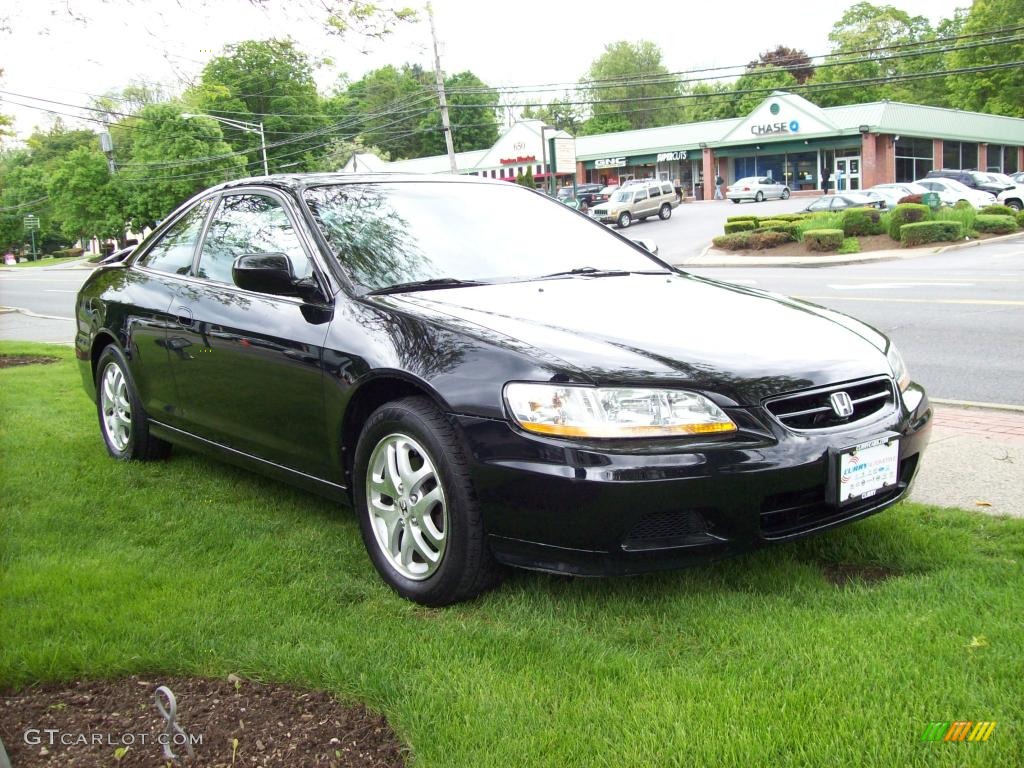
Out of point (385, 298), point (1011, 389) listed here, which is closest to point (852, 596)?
point (385, 298)

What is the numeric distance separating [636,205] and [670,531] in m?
40.8

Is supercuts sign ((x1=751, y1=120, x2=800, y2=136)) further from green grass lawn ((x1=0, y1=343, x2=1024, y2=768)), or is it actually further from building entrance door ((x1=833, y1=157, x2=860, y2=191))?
green grass lawn ((x1=0, y1=343, x2=1024, y2=768))

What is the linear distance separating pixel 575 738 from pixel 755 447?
1.11 meters

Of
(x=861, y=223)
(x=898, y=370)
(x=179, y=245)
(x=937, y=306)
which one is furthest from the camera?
(x=861, y=223)

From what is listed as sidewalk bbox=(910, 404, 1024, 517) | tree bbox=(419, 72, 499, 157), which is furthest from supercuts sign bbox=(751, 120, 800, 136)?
sidewalk bbox=(910, 404, 1024, 517)

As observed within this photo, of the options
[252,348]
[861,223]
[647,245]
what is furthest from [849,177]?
[252,348]

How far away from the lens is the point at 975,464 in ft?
16.5

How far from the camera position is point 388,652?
2971mm

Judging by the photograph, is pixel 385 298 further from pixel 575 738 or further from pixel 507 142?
pixel 507 142

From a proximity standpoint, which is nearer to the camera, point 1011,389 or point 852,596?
point 852,596

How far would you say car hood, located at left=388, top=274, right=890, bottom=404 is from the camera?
3.12 meters

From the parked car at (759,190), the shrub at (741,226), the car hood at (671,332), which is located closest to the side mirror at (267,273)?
the car hood at (671,332)

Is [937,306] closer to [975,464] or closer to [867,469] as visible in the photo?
[975,464]

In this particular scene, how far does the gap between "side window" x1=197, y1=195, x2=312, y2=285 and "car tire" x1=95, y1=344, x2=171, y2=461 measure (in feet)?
3.29
